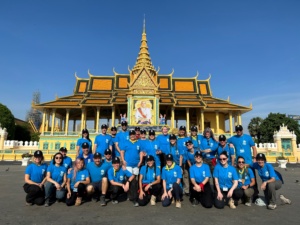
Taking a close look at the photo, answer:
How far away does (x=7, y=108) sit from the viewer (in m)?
36.5

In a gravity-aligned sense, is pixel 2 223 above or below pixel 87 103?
below

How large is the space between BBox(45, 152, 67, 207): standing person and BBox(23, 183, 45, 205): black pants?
0.12m

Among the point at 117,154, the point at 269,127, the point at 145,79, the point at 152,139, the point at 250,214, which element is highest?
the point at 145,79

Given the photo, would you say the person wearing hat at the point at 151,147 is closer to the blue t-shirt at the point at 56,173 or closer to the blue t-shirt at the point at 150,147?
the blue t-shirt at the point at 150,147

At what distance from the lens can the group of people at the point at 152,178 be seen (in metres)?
5.05

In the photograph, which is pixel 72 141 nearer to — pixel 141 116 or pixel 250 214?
pixel 141 116

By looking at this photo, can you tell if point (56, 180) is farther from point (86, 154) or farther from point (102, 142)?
point (102, 142)

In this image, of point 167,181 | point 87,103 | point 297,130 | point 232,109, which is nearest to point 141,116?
point 87,103

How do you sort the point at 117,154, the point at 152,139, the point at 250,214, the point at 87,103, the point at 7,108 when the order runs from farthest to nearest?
the point at 7,108, the point at 87,103, the point at 117,154, the point at 152,139, the point at 250,214

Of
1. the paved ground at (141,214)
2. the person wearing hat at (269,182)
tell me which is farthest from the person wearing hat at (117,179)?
the person wearing hat at (269,182)

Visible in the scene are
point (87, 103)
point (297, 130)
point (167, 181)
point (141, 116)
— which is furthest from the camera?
point (297, 130)

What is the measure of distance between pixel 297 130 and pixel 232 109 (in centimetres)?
1894

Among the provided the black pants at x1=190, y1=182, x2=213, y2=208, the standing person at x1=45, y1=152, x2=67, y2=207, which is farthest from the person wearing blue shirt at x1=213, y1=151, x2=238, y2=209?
the standing person at x1=45, y1=152, x2=67, y2=207

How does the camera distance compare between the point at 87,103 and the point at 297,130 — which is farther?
the point at 297,130
